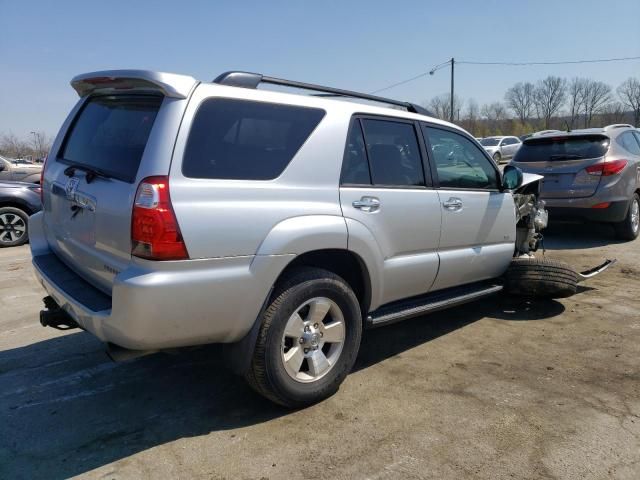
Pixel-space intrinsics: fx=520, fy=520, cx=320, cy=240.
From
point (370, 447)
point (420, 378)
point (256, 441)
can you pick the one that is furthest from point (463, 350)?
point (256, 441)

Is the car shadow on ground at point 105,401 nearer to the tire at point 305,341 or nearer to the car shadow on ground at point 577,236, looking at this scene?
the tire at point 305,341

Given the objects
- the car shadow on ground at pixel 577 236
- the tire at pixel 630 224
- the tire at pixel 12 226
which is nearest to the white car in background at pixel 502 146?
the car shadow on ground at pixel 577 236

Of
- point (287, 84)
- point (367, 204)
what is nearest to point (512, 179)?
point (367, 204)

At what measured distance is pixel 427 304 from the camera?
12.7ft

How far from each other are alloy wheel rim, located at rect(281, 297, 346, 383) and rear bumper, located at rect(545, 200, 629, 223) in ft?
19.1

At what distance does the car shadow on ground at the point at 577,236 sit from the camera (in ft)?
26.1

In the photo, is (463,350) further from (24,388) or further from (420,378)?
(24,388)

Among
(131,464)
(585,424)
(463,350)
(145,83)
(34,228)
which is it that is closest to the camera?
(131,464)

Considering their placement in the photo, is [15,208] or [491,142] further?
[491,142]

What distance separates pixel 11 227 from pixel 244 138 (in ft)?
24.5

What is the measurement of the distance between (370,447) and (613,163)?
261 inches

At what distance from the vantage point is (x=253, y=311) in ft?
9.13

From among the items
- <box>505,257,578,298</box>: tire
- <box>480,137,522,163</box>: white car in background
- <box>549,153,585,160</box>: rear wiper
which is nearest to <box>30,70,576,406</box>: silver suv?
<box>505,257,578,298</box>: tire

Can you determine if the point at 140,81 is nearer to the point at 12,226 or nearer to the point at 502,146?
the point at 12,226
